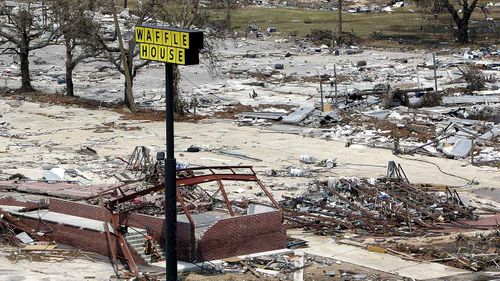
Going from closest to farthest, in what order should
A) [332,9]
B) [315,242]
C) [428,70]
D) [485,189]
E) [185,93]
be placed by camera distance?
[315,242], [485,189], [185,93], [428,70], [332,9]

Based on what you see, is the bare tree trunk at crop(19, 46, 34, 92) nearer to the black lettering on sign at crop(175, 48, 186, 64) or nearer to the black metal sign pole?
the black metal sign pole

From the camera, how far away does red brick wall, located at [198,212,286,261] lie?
1922 cm

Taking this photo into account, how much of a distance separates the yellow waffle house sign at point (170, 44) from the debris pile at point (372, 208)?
7404mm

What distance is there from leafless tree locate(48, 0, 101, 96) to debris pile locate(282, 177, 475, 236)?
1683 cm

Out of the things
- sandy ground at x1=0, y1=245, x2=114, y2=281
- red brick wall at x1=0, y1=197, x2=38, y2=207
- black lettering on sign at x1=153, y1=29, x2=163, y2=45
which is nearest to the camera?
black lettering on sign at x1=153, y1=29, x2=163, y2=45

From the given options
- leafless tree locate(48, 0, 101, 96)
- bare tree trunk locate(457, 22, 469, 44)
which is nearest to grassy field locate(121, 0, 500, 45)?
bare tree trunk locate(457, 22, 469, 44)

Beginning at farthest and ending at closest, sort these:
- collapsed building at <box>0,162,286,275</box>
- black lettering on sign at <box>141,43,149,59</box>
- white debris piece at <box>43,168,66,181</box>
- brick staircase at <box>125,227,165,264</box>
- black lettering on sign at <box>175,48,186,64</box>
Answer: white debris piece at <box>43,168,66,181</box>
brick staircase at <box>125,227,165,264</box>
collapsed building at <box>0,162,286,275</box>
black lettering on sign at <box>141,43,149,59</box>
black lettering on sign at <box>175,48,186,64</box>

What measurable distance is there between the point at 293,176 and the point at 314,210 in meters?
5.47

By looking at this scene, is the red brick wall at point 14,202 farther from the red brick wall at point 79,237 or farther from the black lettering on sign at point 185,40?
the black lettering on sign at point 185,40

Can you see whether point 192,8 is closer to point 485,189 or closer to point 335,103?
point 335,103

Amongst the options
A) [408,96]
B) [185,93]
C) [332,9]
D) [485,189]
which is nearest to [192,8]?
[185,93]

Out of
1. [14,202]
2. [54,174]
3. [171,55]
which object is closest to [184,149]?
[54,174]

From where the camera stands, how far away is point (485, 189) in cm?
2736

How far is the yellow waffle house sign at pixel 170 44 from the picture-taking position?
15070 mm
